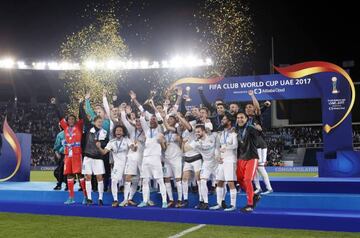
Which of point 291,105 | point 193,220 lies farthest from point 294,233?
point 291,105

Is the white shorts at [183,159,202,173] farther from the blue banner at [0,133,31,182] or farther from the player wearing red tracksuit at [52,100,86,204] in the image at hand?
the blue banner at [0,133,31,182]

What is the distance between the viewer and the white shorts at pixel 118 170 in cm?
907

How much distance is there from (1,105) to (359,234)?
45.2m

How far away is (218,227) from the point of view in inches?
293

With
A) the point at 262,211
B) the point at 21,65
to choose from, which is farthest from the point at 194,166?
the point at 21,65

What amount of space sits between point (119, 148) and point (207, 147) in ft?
6.63

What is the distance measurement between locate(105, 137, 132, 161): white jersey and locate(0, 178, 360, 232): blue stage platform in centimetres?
105

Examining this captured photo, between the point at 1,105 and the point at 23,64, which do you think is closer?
the point at 23,64

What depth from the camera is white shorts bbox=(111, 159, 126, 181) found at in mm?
9070

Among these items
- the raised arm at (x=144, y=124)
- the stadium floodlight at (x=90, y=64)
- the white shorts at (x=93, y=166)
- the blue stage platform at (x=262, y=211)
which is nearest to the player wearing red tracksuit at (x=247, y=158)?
the blue stage platform at (x=262, y=211)

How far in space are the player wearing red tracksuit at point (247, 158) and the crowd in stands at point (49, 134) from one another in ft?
74.0

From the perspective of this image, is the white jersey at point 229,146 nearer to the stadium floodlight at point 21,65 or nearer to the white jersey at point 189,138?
the white jersey at point 189,138

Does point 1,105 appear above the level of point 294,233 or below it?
above

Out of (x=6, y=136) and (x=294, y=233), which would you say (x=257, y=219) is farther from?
(x=6, y=136)
